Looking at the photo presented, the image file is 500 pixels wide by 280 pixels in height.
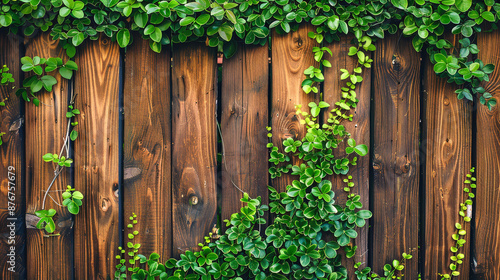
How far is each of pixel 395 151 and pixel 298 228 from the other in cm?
61

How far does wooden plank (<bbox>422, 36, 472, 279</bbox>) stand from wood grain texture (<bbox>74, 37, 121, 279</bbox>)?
154 cm

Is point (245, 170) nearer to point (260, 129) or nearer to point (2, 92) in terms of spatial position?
point (260, 129)

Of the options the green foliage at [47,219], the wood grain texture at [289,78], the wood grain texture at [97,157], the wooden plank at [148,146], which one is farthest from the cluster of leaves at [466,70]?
the green foliage at [47,219]

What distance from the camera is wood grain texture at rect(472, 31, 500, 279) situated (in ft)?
4.91

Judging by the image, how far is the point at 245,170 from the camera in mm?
1496

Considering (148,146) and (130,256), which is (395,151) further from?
(130,256)

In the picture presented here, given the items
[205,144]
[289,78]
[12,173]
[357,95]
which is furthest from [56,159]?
[357,95]

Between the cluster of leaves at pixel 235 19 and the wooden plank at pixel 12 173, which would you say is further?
the wooden plank at pixel 12 173

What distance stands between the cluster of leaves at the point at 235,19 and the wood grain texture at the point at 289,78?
6 cm

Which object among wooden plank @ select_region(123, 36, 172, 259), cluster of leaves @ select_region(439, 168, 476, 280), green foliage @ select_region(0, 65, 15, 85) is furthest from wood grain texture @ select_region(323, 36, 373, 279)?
green foliage @ select_region(0, 65, 15, 85)

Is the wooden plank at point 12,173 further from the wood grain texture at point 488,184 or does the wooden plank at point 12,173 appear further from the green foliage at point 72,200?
the wood grain texture at point 488,184

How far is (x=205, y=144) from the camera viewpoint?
149 centimetres

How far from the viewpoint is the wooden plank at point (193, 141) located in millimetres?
1482

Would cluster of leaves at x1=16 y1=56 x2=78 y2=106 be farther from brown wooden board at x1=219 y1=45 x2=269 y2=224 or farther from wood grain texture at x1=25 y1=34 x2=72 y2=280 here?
brown wooden board at x1=219 y1=45 x2=269 y2=224
